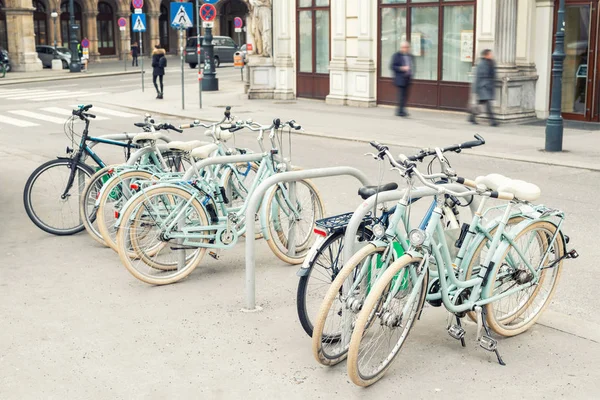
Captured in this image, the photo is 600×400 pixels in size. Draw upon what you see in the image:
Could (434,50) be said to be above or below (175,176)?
above

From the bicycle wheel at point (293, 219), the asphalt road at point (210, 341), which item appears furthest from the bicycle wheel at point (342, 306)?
the bicycle wheel at point (293, 219)

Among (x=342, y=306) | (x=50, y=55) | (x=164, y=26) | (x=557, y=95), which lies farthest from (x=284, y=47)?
(x=164, y=26)

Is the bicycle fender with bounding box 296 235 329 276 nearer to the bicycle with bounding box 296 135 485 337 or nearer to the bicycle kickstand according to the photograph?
the bicycle with bounding box 296 135 485 337

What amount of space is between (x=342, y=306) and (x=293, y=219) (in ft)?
7.58

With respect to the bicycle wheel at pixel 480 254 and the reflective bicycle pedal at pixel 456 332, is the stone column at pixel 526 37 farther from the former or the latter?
the reflective bicycle pedal at pixel 456 332

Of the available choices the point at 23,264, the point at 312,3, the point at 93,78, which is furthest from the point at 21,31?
the point at 23,264

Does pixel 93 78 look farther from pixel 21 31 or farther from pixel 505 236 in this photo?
pixel 505 236

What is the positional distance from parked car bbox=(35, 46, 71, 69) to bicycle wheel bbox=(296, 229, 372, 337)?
43644 mm

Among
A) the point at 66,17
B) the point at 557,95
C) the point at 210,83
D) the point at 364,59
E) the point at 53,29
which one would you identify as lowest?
the point at 210,83

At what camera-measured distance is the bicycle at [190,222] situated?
6.77 metres

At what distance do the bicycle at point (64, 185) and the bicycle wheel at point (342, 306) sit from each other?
3653 mm

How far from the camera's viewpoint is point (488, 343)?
518 centimetres

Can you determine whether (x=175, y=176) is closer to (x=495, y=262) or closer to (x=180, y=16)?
(x=495, y=262)

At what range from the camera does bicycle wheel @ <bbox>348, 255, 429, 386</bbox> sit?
15.4ft
